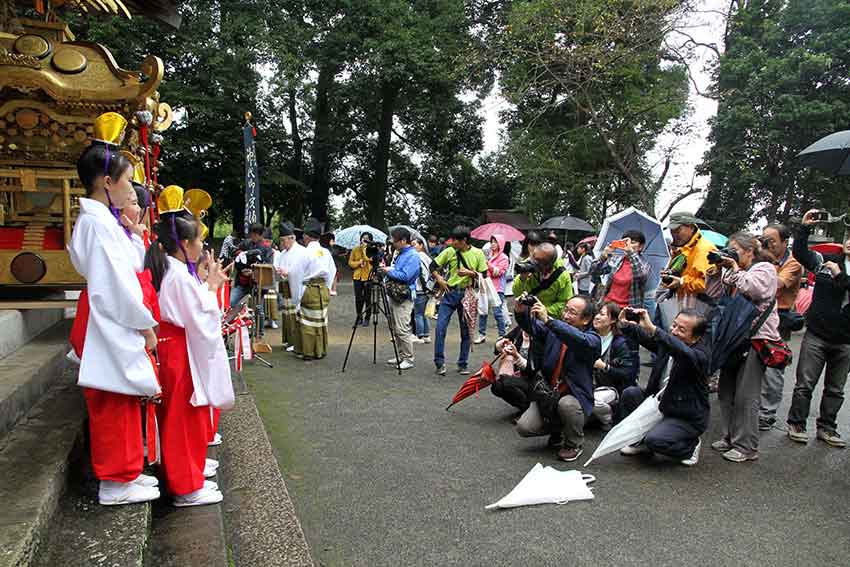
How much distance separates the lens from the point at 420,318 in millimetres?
9977

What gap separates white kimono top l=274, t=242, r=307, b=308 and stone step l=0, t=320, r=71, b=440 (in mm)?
3352

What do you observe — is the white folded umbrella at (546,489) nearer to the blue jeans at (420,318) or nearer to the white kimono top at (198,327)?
the white kimono top at (198,327)

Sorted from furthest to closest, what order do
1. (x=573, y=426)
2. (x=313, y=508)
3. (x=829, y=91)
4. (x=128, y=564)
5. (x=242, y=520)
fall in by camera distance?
(x=829, y=91) < (x=573, y=426) < (x=313, y=508) < (x=242, y=520) < (x=128, y=564)

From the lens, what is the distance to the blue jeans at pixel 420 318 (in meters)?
9.79

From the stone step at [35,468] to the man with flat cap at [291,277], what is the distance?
4104 mm

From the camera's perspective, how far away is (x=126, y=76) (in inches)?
175

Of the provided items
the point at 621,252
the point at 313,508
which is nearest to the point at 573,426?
the point at 313,508

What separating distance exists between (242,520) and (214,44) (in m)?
16.7

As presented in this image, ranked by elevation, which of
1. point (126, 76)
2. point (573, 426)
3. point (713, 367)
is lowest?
point (573, 426)

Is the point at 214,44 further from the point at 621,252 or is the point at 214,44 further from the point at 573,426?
the point at 573,426

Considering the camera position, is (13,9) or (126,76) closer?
(126,76)

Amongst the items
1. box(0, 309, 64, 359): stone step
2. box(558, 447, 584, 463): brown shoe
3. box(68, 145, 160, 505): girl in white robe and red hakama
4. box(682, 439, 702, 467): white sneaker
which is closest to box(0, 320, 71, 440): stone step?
box(0, 309, 64, 359): stone step

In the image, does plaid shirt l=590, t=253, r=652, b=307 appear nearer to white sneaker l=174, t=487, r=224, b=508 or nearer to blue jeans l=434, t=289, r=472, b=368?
blue jeans l=434, t=289, r=472, b=368

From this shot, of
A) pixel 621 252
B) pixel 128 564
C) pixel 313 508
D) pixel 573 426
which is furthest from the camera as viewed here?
pixel 621 252
